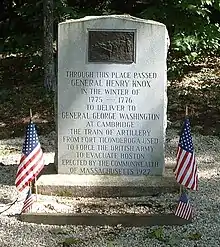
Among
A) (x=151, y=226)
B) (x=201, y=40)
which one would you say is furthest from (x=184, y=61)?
(x=151, y=226)

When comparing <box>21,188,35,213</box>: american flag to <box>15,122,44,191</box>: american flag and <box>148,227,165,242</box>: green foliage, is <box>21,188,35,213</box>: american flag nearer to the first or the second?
<box>15,122,44,191</box>: american flag

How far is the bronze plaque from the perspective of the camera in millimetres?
6504

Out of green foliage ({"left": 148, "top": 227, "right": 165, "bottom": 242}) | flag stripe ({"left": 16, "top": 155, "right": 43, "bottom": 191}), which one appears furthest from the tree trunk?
green foliage ({"left": 148, "top": 227, "right": 165, "bottom": 242})

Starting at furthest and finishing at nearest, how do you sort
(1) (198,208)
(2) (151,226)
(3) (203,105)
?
1. (3) (203,105)
2. (1) (198,208)
3. (2) (151,226)

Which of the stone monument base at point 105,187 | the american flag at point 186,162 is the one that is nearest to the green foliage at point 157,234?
the american flag at point 186,162

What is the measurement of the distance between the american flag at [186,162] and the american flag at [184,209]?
0.18 m

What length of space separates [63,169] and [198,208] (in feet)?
5.16

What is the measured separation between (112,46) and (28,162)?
1.58 metres

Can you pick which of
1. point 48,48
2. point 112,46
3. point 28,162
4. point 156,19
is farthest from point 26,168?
point 156,19

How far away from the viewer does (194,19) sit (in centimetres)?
1187

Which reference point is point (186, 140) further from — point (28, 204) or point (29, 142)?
point (28, 204)

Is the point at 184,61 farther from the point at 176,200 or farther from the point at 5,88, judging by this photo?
the point at 176,200

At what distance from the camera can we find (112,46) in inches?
257

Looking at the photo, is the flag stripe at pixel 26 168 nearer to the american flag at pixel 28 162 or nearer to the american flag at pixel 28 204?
the american flag at pixel 28 162
